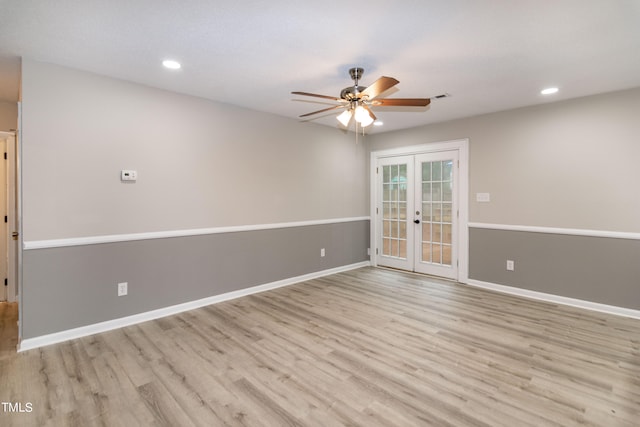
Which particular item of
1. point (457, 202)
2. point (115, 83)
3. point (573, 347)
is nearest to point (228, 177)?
point (115, 83)

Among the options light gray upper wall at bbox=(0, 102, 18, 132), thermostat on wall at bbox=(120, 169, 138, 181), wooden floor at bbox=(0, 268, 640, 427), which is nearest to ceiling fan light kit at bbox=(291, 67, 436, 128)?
thermostat on wall at bbox=(120, 169, 138, 181)

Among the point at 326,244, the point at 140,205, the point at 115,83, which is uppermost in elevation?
the point at 115,83

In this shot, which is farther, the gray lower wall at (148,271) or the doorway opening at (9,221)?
Answer: the doorway opening at (9,221)

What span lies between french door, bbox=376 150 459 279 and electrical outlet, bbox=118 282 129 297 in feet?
13.3

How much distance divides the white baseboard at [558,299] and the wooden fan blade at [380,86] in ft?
10.9

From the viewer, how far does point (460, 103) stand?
155 inches

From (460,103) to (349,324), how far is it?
2977 mm

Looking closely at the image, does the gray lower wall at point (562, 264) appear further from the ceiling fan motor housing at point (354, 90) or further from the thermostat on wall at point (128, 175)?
the thermostat on wall at point (128, 175)

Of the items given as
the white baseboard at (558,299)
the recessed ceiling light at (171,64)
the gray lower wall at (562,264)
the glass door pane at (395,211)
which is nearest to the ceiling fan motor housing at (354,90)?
the recessed ceiling light at (171,64)

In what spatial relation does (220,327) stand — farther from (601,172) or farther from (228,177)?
(601,172)

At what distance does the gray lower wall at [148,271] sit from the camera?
2814 mm

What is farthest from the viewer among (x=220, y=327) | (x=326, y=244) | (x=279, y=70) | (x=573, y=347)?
(x=326, y=244)

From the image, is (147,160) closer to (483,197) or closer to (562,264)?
(483,197)

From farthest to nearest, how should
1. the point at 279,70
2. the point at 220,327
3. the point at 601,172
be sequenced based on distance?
the point at 601,172, the point at 220,327, the point at 279,70
